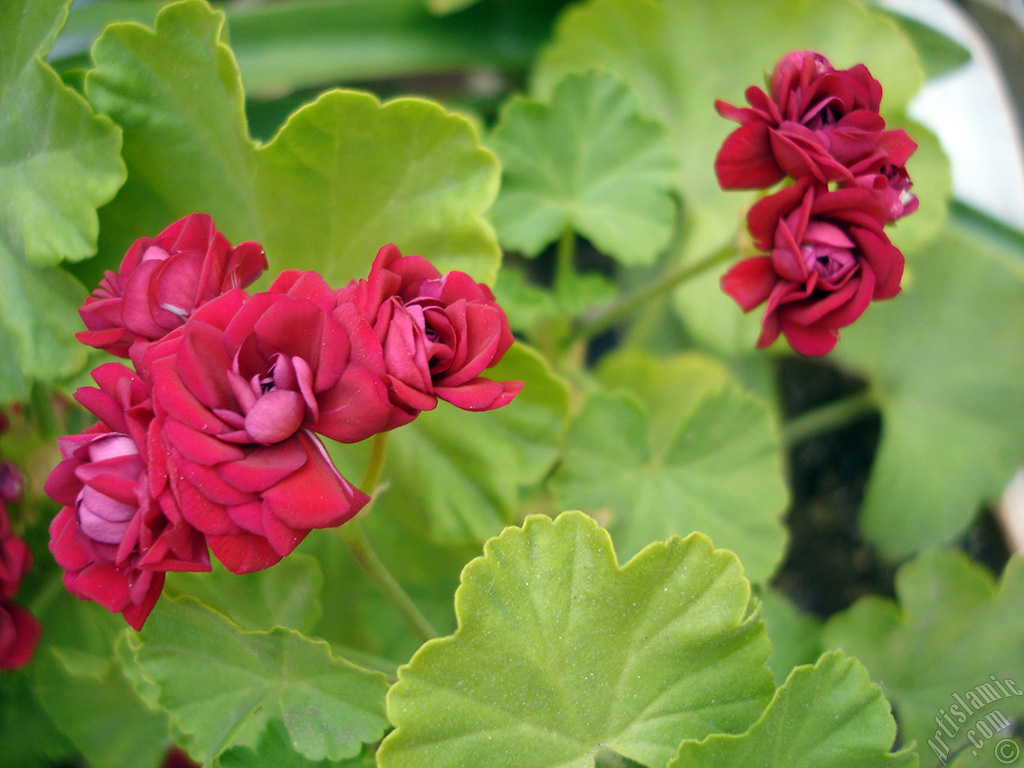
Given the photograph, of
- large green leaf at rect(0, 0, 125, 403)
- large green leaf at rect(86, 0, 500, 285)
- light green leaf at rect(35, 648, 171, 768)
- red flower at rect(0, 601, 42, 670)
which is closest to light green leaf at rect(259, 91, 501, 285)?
large green leaf at rect(86, 0, 500, 285)

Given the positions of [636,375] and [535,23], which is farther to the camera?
[535,23]

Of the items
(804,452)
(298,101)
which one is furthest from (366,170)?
(804,452)

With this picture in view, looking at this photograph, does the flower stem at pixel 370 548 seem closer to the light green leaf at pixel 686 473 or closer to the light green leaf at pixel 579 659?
the light green leaf at pixel 579 659

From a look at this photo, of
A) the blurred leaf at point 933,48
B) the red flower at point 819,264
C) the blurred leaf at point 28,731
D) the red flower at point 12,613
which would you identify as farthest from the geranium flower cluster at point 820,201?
the blurred leaf at point 28,731

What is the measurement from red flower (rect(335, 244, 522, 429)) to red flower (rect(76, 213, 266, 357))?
79mm

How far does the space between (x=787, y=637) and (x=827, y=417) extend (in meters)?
0.36

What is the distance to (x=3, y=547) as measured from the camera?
0.57 meters

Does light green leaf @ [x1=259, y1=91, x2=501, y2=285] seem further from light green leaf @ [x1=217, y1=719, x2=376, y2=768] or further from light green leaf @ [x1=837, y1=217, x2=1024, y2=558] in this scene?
light green leaf @ [x1=837, y1=217, x2=1024, y2=558]

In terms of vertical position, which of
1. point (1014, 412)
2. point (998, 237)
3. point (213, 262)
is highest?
point (213, 262)

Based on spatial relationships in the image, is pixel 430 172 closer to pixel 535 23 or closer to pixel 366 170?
pixel 366 170

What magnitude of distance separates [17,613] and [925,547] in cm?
96

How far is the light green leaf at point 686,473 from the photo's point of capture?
28.8 inches

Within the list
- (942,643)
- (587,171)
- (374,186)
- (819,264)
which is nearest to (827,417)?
(942,643)
